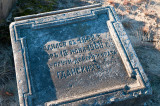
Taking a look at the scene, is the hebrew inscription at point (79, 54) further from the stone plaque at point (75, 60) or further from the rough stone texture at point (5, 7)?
the rough stone texture at point (5, 7)

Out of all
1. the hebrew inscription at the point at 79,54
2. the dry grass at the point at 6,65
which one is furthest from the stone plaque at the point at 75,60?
the dry grass at the point at 6,65

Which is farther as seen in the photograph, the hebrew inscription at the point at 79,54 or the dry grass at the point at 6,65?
the dry grass at the point at 6,65

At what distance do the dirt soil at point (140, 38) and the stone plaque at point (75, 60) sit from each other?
1.00m

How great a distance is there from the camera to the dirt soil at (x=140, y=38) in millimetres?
3760

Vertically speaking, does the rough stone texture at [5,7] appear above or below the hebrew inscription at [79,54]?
above

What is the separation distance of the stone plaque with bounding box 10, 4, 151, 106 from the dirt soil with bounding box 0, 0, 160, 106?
1.00 metres

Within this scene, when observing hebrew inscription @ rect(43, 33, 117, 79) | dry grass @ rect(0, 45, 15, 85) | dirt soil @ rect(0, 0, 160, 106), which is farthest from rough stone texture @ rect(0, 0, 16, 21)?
hebrew inscription @ rect(43, 33, 117, 79)

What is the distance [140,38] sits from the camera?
4.80 m

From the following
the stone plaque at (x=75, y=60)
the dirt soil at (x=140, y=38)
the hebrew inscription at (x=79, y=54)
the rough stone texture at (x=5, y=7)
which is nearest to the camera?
the stone plaque at (x=75, y=60)

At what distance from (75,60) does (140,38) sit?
2490 mm

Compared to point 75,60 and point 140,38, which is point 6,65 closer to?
point 75,60

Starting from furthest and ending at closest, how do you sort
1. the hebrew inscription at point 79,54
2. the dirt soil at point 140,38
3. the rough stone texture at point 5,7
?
1. the rough stone texture at point 5,7
2. the dirt soil at point 140,38
3. the hebrew inscription at point 79,54

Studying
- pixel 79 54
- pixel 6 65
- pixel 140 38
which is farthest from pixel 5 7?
pixel 140 38

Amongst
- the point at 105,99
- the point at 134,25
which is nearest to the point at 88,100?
the point at 105,99
